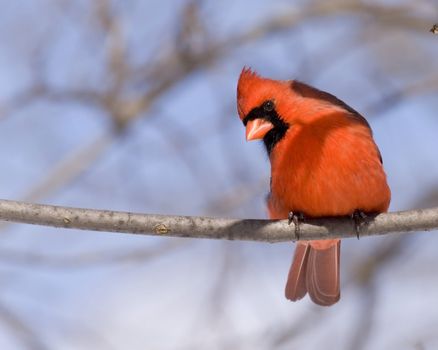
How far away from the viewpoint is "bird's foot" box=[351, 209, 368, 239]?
2.56 meters

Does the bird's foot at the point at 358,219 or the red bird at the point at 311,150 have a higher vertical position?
the red bird at the point at 311,150

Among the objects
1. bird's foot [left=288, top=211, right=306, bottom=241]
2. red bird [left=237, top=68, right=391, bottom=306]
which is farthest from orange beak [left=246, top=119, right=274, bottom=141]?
bird's foot [left=288, top=211, right=306, bottom=241]

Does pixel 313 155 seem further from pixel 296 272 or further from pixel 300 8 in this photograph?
pixel 300 8

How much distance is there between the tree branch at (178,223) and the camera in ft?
7.37

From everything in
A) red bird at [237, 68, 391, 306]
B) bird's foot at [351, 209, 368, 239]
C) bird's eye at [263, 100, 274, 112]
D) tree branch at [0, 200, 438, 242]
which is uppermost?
bird's eye at [263, 100, 274, 112]

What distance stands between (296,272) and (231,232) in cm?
89

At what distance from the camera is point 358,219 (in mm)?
2590

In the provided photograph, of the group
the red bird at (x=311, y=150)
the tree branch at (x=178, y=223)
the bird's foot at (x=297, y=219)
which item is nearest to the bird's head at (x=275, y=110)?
the red bird at (x=311, y=150)

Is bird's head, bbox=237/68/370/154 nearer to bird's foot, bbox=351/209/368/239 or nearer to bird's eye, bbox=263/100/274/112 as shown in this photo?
bird's eye, bbox=263/100/274/112

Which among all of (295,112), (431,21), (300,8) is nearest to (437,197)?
(431,21)

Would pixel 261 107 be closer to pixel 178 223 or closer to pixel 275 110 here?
pixel 275 110

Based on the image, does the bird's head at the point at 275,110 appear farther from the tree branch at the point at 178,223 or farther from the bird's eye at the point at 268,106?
the tree branch at the point at 178,223

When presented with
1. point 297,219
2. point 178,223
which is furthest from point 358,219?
point 178,223

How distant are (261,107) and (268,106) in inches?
1.1
